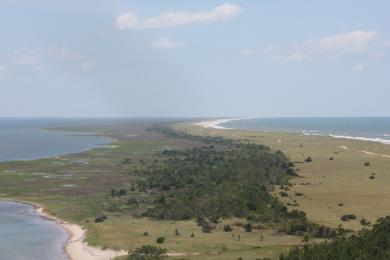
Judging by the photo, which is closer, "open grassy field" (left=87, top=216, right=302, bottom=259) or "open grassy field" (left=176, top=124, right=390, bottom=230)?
"open grassy field" (left=87, top=216, right=302, bottom=259)

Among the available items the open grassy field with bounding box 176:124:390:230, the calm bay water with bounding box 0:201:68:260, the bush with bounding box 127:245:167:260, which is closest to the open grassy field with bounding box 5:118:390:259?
the open grassy field with bounding box 176:124:390:230

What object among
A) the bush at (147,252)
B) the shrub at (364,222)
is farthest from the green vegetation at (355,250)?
the shrub at (364,222)

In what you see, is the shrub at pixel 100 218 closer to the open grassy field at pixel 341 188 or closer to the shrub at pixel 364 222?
the open grassy field at pixel 341 188

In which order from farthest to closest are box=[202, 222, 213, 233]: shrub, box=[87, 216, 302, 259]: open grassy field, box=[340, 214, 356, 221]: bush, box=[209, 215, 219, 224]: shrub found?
box=[209, 215, 219, 224]: shrub, box=[340, 214, 356, 221]: bush, box=[202, 222, 213, 233]: shrub, box=[87, 216, 302, 259]: open grassy field

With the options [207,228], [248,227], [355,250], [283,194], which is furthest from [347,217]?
[355,250]

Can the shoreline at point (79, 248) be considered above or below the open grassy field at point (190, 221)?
below

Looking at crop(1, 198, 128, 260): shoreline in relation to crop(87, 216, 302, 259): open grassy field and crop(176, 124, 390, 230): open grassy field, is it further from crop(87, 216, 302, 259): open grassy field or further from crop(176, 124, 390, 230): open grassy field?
crop(176, 124, 390, 230): open grassy field

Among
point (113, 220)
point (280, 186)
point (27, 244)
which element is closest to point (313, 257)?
point (27, 244)
